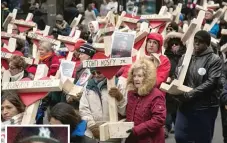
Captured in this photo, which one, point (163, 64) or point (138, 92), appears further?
point (163, 64)

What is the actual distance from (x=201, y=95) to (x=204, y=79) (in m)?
0.19

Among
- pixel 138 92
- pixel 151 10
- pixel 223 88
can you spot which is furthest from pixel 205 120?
pixel 151 10

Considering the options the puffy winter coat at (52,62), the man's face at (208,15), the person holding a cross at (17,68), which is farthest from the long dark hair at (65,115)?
the man's face at (208,15)

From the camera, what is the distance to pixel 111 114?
198 inches

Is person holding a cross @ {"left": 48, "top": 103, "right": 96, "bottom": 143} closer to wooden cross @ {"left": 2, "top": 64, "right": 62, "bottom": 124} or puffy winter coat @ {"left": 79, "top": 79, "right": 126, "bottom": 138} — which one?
wooden cross @ {"left": 2, "top": 64, "right": 62, "bottom": 124}

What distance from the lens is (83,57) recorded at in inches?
260

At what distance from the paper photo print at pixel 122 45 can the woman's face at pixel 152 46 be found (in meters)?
1.63

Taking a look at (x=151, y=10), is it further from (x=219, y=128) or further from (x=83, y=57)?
(x=83, y=57)

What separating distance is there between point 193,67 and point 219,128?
3.69 m

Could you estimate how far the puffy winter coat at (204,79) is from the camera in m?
6.17

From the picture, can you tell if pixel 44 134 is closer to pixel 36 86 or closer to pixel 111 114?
pixel 36 86

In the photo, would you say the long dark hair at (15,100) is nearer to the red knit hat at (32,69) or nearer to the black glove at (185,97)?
the black glove at (185,97)

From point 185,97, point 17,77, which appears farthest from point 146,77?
point 17,77

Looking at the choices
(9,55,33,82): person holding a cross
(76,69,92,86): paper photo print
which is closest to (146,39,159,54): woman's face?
(76,69,92,86): paper photo print
